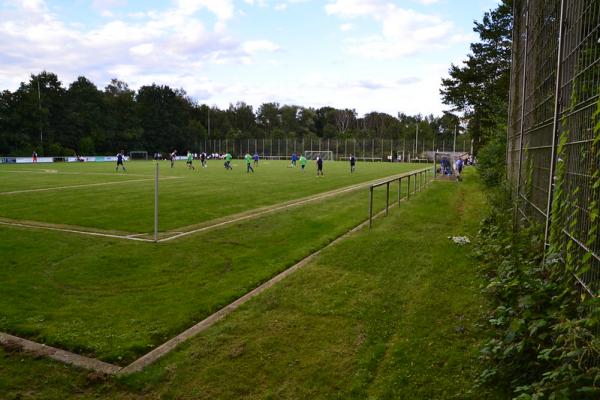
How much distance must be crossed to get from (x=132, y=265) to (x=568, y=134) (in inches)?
274

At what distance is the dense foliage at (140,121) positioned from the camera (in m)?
72.9

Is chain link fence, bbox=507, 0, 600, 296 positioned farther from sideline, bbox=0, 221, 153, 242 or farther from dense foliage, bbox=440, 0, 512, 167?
dense foliage, bbox=440, 0, 512, 167

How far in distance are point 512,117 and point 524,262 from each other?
320 inches

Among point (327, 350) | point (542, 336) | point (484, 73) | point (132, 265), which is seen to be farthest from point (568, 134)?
point (484, 73)

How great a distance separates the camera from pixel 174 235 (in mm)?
10984

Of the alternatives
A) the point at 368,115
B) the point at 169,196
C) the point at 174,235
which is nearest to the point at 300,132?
the point at 368,115

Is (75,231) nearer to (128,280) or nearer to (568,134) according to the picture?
(128,280)

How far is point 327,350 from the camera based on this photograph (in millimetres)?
4777

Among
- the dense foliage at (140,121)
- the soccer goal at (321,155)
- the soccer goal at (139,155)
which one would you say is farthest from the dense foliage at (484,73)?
the soccer goal at (139,155)

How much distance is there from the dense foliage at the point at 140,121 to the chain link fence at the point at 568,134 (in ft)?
157

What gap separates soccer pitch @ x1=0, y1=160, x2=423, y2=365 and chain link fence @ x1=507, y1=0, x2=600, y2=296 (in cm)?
415

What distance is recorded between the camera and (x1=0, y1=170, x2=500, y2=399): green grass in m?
4.09

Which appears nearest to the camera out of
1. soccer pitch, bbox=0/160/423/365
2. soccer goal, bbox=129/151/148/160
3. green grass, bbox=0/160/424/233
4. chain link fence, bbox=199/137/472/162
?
soccer pitch, bbox=0/160/423/365

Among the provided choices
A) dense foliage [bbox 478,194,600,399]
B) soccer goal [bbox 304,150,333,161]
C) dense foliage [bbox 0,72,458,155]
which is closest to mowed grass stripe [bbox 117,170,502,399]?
dense foliage [bbox 478,194,600,399]
